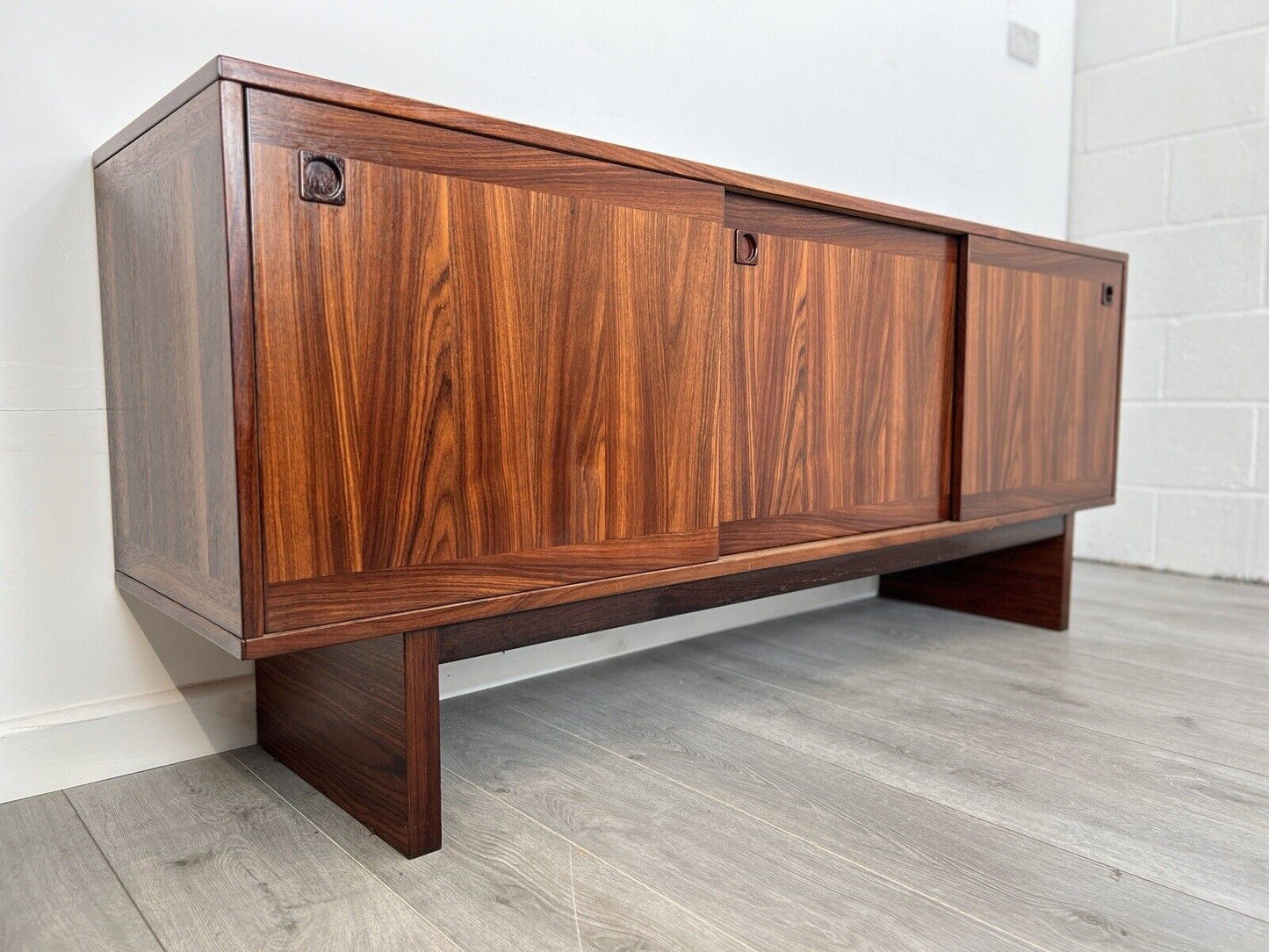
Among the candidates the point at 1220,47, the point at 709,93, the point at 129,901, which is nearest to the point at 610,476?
the point at 129,901

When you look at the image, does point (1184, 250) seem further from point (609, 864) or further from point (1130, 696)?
point (609, 864)

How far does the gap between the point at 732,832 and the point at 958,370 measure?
0.83 meters

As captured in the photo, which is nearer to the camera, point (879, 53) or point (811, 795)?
point (811, 795)

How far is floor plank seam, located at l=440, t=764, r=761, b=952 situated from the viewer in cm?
75

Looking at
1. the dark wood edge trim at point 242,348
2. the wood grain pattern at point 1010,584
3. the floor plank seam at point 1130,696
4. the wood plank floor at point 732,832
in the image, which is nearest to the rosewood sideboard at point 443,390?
the dark wood edge trim at point 242,348

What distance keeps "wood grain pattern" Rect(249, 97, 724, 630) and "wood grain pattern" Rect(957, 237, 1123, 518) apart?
0.58 m

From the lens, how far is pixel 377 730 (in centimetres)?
90

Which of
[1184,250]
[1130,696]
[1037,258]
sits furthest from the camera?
[1184,250]

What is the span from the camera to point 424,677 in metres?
0.86

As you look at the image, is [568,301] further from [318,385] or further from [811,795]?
[811,795]

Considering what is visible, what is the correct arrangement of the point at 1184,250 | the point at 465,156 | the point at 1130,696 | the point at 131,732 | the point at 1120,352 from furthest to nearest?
the point at 1184,250
the point at 1120,352
the point at 1130,696
the point at 131,732
the point at 465,156

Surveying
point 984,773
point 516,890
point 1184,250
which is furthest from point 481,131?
point 1184,250

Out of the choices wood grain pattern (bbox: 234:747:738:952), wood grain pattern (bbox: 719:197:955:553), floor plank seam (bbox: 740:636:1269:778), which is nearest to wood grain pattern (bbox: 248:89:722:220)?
wood grain pattern (bbox: 719:197:955:553)

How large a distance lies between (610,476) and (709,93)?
95cm
